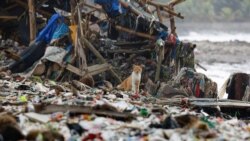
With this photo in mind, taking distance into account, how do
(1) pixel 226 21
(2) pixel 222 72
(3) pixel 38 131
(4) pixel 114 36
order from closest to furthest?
1. (3) pixel 38 131
2. (4) pixel 114 36
3. (2) pixel 222 72
4. (1) pixel 226 21

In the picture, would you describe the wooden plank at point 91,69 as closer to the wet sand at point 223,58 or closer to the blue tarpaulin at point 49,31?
the blue tarpaulin at point 49,31

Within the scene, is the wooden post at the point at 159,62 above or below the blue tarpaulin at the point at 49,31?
below

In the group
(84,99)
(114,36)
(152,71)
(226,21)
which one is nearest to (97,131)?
(84,99)

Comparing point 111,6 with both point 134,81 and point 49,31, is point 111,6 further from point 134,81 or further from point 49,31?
point 134,81

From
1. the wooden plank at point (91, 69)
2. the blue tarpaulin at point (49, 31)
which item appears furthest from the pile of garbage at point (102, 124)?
the blue tarpaulin at point (49, 31)

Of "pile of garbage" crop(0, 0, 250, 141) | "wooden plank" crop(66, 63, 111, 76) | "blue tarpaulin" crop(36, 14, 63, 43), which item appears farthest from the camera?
"blue tarpaulin" crop(36, 14, 63, 43)

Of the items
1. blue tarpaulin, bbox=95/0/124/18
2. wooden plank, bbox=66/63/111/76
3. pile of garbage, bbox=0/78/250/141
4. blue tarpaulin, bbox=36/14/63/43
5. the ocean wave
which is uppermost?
the ocean wave

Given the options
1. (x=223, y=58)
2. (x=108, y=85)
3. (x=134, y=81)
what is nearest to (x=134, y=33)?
(x=108, y=85)

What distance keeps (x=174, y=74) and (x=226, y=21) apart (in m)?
49.6

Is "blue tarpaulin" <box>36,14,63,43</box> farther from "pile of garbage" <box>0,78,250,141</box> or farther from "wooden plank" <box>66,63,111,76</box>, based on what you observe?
"pile of garbage" <box>0,78,250,141</box>

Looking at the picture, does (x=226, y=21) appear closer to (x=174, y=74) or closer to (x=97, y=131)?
(x=174, y=74)

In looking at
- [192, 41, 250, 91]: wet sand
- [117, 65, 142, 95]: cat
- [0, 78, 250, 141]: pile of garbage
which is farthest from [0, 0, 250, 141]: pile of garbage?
[192, 41, 250, 91]: wet sand

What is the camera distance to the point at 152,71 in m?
13.3

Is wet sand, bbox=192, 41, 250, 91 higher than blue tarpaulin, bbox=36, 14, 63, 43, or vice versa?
blue tarpaulin, bbox=36, 14, 63, 43
